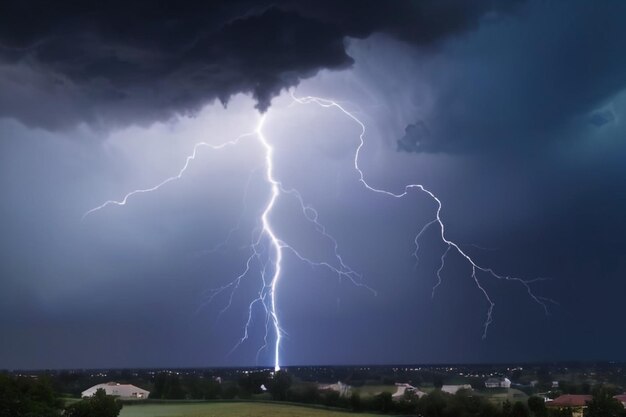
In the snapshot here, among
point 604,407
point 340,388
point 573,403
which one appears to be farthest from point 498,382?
point 604,407

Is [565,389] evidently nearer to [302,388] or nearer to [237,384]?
[302,388]

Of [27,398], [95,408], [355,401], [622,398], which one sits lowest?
[622,398]

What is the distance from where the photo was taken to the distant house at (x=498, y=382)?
1695 inches

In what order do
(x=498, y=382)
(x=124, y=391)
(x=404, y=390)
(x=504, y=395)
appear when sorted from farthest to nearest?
1. (x=498, y=382)
2. (x=124, y=391)
3. (x=404, y=390)
4. (x=504, y=395)

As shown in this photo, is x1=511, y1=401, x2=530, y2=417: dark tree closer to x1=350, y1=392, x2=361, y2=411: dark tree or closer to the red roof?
the red roof

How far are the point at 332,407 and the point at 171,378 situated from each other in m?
13.8

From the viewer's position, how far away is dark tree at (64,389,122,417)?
96.9ft

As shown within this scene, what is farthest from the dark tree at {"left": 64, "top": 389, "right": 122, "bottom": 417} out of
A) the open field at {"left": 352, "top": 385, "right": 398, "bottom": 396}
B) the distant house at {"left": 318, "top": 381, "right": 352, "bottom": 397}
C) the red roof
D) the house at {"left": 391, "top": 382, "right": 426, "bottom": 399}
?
the red roof

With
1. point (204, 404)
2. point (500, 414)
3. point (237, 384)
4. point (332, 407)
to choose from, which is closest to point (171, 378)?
point (237, 384)

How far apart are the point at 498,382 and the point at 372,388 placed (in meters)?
9.55

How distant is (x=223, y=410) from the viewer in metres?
34.3

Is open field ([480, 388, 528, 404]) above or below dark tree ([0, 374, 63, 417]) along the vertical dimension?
below

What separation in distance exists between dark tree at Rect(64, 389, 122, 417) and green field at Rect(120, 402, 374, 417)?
2062 mm

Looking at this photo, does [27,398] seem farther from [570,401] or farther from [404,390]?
[570,401]
